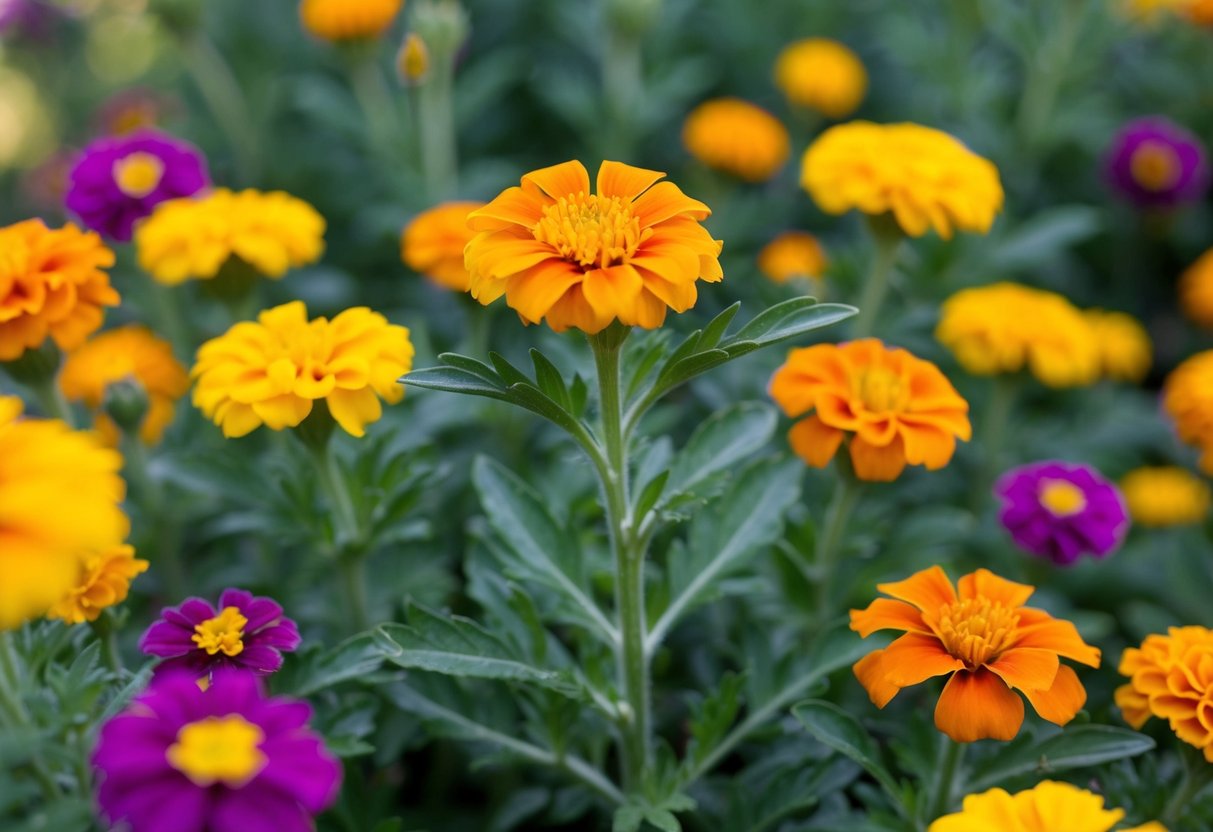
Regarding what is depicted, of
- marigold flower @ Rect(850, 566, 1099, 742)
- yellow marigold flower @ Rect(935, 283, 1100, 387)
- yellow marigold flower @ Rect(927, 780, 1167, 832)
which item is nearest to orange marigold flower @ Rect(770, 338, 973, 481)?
marigold flower @ Rect(850, 566, 1099, 742)

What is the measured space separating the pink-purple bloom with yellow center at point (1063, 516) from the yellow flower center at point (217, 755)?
1.15 m

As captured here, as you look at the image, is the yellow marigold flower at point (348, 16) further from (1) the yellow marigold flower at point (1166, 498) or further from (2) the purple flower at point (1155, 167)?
(1) the yellow marigold flower at point (1166, 498)

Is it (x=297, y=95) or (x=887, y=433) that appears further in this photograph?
(x=297, y=95)

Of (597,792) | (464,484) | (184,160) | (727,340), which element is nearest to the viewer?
(727,340)

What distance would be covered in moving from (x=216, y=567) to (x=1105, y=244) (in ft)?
7.63

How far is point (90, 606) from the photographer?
1.16m

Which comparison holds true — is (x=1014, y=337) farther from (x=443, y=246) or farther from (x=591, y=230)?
(x=591, y=230)

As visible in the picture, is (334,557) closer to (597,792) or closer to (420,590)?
(420,590)

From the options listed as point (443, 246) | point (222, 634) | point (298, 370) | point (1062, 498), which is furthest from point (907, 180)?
point (222, 634)

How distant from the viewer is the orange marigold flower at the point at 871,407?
1.32 m

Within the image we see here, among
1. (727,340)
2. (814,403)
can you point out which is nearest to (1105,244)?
(814,403)

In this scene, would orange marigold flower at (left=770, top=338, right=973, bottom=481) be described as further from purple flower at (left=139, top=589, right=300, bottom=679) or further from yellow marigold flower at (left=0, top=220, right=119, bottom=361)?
yellow marigold flower at (left=0, top=220, right=119, bottom=361)

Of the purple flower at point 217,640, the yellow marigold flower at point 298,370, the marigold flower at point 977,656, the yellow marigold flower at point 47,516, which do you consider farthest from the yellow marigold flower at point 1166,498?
the yellow marigold flower at point 47,516

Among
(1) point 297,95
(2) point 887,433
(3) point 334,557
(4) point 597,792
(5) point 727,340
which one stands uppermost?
(1) point 297,95
